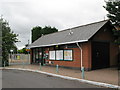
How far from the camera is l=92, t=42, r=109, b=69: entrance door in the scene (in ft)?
47.1

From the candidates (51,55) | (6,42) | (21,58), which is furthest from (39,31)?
(51,55)

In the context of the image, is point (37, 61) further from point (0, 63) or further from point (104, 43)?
point (104, 43)

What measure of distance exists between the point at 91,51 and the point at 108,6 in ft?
14.5

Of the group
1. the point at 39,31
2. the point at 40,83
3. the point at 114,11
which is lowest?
the point at 40,83

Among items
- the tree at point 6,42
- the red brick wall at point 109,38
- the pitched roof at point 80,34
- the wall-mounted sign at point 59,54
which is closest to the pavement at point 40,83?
the pitched roof at point 80,34

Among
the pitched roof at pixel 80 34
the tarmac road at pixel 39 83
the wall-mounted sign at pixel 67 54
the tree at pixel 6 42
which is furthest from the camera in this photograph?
the tree at pixel 6 42

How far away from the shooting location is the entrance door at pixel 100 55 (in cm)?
1434

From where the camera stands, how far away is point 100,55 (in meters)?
15.0

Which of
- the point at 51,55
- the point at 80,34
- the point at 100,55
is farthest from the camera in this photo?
the point at 51,55

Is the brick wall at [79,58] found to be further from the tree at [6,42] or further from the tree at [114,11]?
the tree at [6,42]

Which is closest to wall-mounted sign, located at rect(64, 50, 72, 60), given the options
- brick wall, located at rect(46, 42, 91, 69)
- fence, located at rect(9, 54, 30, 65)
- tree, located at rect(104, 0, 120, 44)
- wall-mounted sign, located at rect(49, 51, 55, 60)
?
brick wall, located at rect(46, 42, 91, 69)

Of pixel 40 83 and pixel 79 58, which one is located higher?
pixel 79 58

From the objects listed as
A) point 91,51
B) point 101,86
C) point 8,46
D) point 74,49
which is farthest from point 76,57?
point 8,46

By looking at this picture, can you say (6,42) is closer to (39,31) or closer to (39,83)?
(39,83)
